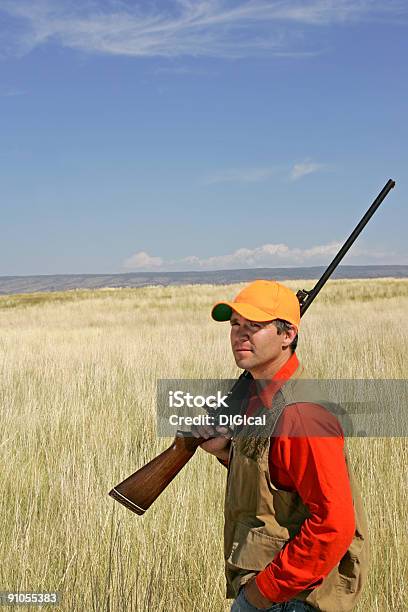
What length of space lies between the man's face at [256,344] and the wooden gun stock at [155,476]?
1.14 ft

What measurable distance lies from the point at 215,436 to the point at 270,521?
0.35m

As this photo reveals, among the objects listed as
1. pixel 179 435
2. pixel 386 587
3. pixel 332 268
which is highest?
pixel 332 268

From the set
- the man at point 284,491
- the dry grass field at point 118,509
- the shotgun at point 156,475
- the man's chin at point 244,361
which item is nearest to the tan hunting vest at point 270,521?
the man at point 284,491

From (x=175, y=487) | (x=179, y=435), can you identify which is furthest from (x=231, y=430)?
(x=175, y=487)

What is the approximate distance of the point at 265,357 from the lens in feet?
5.67

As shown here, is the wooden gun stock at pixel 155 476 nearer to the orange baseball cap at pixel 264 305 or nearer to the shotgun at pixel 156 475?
the shotgun at pixel 156 475

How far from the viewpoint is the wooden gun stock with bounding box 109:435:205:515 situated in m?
A: 1.95

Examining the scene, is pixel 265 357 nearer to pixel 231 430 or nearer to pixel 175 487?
pixel 231 430

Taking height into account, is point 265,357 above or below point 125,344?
below

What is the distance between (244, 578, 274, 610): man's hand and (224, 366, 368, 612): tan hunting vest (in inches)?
1.2

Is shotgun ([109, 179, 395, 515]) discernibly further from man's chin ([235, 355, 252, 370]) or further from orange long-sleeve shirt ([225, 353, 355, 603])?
orange long-sleeve shirt ([225, 353, 355, 603])

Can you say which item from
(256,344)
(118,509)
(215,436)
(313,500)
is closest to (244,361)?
(256,344)

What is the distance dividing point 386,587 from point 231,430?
166 cm

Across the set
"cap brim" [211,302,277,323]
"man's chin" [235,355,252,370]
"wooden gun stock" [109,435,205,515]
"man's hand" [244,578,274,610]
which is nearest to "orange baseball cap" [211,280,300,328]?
"cap brim" [211,302,277,323]
